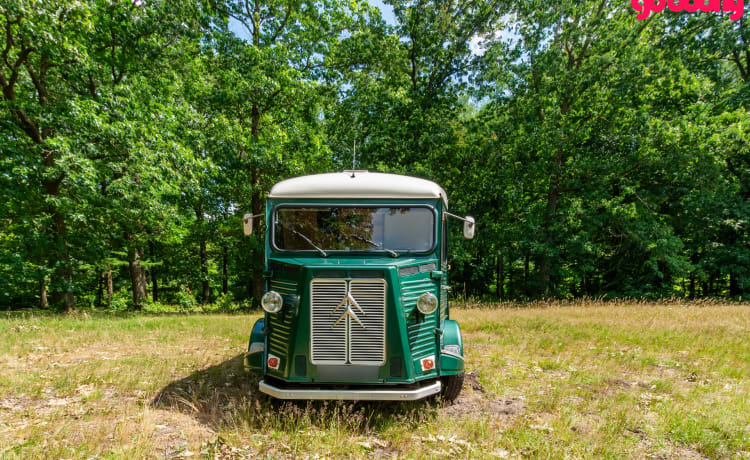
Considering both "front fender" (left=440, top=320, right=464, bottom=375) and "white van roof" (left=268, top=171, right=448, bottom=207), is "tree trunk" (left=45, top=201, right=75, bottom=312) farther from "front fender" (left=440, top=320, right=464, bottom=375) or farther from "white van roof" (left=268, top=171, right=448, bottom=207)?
"front fender" (left=440, top=320, right=464, bottom=375)

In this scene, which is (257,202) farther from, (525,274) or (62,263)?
(525,274)

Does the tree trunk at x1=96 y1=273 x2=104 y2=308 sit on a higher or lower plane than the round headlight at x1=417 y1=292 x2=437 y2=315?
lower

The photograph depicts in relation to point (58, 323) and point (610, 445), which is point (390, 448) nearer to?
point (610, 445)

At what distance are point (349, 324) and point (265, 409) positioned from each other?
1.54 m

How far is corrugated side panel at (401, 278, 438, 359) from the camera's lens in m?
3.67

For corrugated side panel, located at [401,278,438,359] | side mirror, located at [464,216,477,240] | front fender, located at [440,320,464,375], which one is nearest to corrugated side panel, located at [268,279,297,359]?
corrugated side panel, located at [401,278,438,359]

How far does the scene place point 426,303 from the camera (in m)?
3.69

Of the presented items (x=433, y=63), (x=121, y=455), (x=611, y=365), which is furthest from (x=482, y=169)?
(x=121, y=455)

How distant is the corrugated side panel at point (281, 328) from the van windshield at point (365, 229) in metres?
0.47

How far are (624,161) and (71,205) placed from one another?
752 inches

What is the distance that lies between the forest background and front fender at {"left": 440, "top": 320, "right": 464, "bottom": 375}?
29.7 feet

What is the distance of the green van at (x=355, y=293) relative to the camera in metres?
3.57

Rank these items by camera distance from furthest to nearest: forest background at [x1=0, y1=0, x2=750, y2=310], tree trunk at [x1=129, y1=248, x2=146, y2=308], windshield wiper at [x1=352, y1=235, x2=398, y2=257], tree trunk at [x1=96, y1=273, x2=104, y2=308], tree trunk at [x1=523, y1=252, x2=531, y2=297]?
tree trunk at [x1=96, y1=273, x2=104, y2=308]
tree trunk at [x1=523, y1=252, x2=531, y2=297]
tree trunk at [x1=129, y1=248, x2=146, y2=308]
forest background at [x1=0, y1=0, x2=750, y2=310]
windshield wiper at [x1=352, y1=235, x2=398, y2=257]

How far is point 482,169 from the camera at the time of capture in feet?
48.5
